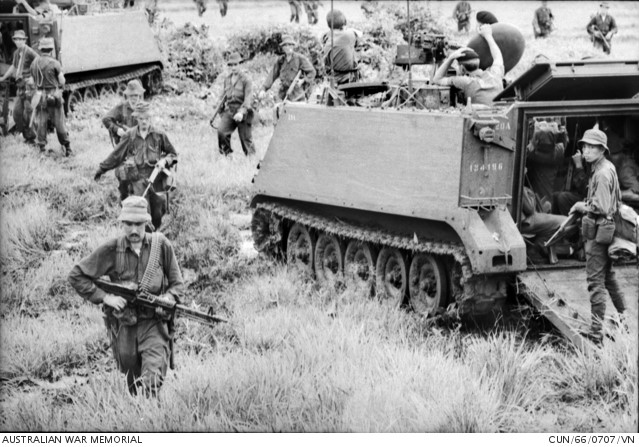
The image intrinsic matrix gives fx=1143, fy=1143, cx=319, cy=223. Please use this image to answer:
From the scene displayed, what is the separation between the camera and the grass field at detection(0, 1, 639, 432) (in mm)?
7176

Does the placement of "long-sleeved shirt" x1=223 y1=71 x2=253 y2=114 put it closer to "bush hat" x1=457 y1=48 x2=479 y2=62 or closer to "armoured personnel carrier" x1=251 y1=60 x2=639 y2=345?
"armoured personnel carrier" x1=251 y1=60 x2=639 y2=345

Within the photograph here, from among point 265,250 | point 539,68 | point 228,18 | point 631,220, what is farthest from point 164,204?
point 228,18

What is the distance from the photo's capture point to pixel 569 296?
9414mm

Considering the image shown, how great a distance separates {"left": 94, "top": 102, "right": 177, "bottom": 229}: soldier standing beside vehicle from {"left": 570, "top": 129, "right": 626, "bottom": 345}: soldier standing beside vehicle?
469cm

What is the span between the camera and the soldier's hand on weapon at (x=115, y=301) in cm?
720

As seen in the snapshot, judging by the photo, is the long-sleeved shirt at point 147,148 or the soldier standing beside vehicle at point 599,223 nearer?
the soldier standing beside vehicle at point 599,223

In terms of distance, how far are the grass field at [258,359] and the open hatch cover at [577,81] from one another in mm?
2014

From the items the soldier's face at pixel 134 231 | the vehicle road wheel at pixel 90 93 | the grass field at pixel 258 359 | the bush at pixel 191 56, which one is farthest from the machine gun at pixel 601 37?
the soldier's face at pixel 134 231

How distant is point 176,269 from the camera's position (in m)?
7.54

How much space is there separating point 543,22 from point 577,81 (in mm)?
20874

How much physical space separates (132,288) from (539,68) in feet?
14.0

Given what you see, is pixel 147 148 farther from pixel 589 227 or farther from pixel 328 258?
pixel 589 227

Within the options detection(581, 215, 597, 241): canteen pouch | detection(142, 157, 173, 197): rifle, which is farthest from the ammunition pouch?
detection(581, 215, 597, 241): canteen pouch

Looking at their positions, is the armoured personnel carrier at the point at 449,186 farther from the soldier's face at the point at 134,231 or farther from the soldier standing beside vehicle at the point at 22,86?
the soldier standing beside vehicle at the point at 22,86
